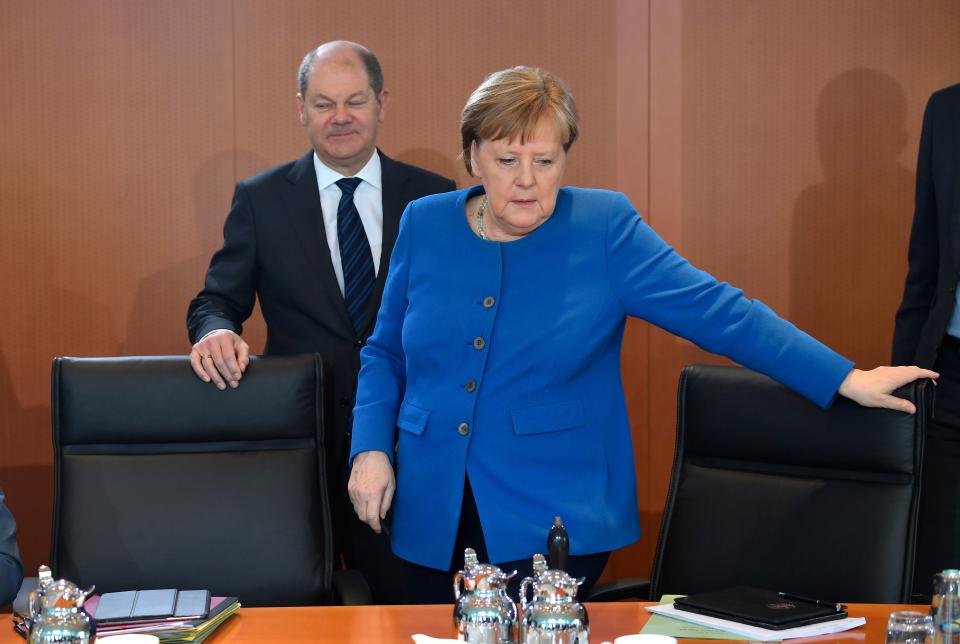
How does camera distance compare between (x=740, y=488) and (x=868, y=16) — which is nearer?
(x=740, y=488)

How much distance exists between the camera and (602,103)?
4.10 m

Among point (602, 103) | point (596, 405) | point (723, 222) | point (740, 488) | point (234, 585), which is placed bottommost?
point (234, 585)

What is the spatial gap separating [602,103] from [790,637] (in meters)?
2.59

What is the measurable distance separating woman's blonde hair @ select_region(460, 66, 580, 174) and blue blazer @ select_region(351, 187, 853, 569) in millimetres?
204

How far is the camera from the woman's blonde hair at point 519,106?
Result: 2193 mm

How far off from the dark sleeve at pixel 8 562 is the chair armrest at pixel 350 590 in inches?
22.4

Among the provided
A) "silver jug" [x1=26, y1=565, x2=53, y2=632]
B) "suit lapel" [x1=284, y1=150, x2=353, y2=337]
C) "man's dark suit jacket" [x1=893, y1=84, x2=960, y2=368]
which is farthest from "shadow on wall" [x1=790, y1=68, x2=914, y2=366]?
"silver jug" [x1=26, y1=565, x2=53, y2=632]

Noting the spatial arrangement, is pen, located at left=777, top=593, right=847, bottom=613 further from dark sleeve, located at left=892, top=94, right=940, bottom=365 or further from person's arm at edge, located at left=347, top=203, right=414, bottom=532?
dark sleeve, located at left=892, top=94, right=940, bottom=365

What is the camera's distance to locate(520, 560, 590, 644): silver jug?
1503 mm

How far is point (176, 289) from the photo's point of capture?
4.11m

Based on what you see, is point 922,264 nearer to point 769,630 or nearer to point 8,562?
point 769,630

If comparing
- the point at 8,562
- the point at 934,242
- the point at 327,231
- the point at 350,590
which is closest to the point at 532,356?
the point at 350,590

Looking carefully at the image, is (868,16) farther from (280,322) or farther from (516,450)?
(516,450)

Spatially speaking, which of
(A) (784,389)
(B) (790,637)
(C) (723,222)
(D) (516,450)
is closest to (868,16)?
(C) (723,222)
